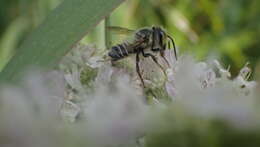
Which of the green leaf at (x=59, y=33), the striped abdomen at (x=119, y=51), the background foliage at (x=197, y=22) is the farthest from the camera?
the background foliage at (x=197, y=22)

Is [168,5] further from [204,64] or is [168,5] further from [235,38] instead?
[204,64]

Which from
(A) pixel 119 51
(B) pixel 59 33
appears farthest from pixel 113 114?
(A) pixel 119 51

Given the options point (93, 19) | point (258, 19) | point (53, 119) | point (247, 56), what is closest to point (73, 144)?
point (53, 119)

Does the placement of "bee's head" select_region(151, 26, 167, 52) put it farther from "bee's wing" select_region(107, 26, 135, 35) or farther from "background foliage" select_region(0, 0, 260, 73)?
"background foliage" select_region(0, 0, 260, 73)

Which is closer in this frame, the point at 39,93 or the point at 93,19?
the point at 39,93

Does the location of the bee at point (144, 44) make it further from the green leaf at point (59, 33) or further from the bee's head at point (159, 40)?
the green leaf at point (59, 33)

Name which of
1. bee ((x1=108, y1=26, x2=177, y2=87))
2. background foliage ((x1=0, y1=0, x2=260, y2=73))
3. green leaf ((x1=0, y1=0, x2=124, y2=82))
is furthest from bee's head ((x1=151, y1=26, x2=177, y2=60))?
background foliage ((x1=0, y1=0, x2=260, y2=73))

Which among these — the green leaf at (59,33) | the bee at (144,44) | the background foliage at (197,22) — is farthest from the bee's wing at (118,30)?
the background foliage at (197,22)
